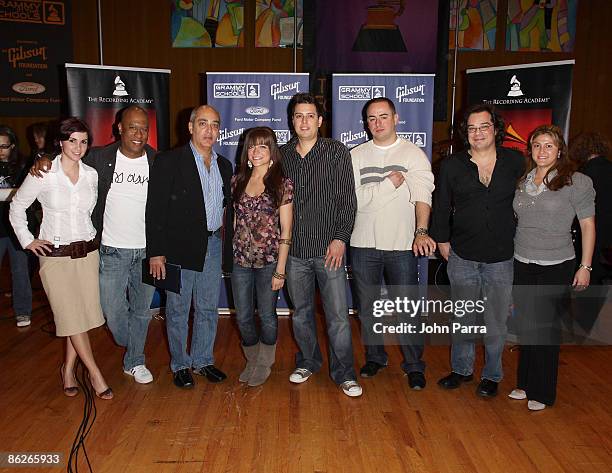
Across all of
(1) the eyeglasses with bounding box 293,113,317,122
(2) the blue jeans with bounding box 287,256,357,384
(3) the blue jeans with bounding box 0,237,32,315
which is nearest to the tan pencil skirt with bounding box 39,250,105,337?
(2) the blue jeans with bounding box 287,256,357,384

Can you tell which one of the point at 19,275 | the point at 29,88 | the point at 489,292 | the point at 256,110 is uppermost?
the point at 29,88

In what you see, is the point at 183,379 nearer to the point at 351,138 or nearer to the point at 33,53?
the point at 351,138

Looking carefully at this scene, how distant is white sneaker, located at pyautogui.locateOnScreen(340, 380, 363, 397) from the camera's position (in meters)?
3.06

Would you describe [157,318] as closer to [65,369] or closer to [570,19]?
[65,369]

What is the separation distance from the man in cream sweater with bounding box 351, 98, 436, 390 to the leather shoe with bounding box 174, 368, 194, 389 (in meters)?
1.13

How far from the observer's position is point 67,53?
7527 mm

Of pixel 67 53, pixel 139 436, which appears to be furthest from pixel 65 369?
pixel 67 53

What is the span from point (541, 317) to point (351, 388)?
110 centimetres

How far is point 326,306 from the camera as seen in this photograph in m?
3.07

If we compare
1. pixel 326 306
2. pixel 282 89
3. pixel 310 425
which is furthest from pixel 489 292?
pixel 282 89

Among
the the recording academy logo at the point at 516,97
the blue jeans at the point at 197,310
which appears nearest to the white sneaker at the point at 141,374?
the blue jeans at the point at 197,310

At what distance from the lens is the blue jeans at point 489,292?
2908 mm

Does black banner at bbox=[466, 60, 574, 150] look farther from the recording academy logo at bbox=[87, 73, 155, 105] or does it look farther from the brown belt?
the brown belt

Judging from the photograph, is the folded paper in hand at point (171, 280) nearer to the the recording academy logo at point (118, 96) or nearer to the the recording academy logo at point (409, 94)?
the the recording academy logo at point (118, 96)
